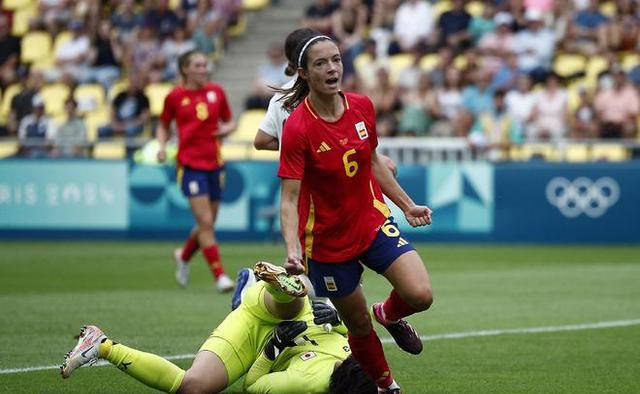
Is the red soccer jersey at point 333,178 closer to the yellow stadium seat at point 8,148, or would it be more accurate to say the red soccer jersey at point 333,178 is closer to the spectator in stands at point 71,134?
the spectator in stands at point 71,134

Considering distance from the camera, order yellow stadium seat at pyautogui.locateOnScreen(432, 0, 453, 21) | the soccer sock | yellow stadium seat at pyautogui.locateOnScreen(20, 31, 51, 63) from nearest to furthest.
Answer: the soccer sock, yellow stadium seat at pyautogui.locateOnScreen(432, 0, 453, 21), yellow stadium seat at pyautogui.locateOnScreen(20, 31, 51, 63)

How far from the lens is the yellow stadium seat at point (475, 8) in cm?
2548

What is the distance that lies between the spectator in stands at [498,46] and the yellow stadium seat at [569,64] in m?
0.88

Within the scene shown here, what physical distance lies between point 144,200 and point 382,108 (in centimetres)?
450

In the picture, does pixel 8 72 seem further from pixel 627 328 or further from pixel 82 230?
pixel 627 328

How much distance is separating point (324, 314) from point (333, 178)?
3.83 ft

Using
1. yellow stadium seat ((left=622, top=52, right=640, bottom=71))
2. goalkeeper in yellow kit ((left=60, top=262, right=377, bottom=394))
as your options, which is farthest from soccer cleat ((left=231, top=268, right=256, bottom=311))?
yellow stadium seat ((left=622, top=52, right=640, bottom=71))

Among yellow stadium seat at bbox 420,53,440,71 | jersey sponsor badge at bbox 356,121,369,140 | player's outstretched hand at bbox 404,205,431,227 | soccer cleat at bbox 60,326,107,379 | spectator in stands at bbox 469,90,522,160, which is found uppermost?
jersey sponsor badge at bbox 356,121,369,140

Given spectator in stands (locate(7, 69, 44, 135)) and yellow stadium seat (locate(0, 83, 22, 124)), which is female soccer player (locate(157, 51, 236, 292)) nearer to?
spectator in stands (locate(7, 69, 44, 135))

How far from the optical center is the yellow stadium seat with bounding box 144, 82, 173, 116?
26391 millimetres

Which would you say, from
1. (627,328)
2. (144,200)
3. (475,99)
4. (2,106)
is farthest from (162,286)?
(2,106)

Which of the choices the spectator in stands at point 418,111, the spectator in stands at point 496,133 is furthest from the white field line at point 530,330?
the spectator in stands at point 418,111

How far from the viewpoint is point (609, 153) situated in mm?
21609

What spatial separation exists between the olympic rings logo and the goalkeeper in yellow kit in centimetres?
1353
